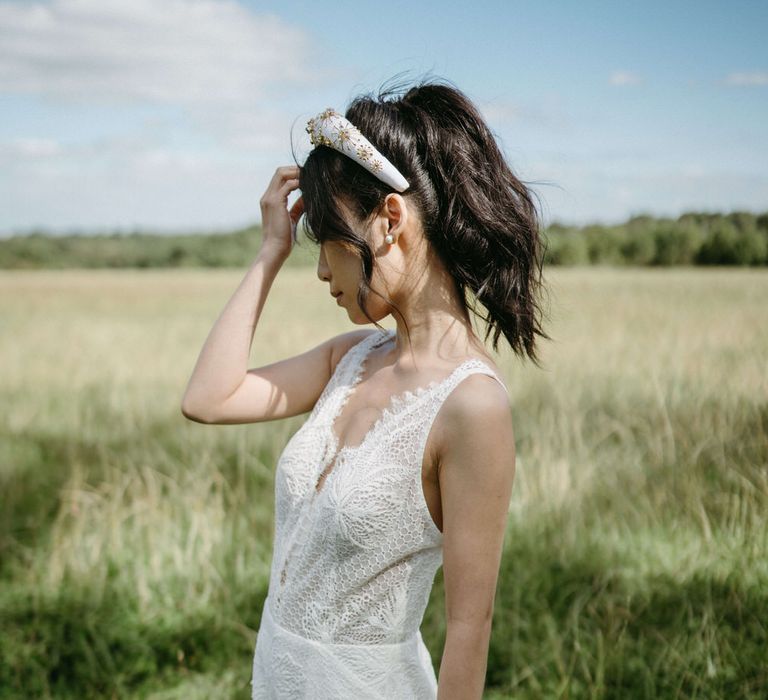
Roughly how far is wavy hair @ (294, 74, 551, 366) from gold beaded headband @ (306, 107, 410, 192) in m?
0.02

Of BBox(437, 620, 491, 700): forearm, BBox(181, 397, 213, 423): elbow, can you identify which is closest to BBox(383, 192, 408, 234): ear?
BBox(181, 397, 213, 423): elbow

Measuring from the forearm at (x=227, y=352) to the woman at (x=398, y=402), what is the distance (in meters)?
0.23

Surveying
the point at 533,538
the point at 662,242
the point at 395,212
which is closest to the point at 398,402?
the point at 395,212

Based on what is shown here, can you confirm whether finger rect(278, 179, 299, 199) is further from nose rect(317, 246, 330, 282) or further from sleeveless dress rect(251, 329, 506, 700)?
sleeveless dress rect(251, 329, 506, 700)

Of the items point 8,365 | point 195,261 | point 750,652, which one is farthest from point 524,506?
point 195,261

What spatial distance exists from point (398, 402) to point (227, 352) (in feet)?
1.45

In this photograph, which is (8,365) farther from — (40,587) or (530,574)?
(530,574)

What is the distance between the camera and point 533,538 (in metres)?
3.56

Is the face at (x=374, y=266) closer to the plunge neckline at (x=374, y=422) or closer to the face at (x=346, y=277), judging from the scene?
the face at (x=346, y=277)

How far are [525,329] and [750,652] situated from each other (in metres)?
1.74

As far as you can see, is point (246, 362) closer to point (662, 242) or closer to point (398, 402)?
point (398, 402)

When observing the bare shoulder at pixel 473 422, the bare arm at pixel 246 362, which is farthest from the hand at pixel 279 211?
the bare shoulder at pixel 473 422

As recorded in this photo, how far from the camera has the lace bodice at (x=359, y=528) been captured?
4.76 feet

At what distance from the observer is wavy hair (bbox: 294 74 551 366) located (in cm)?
151
